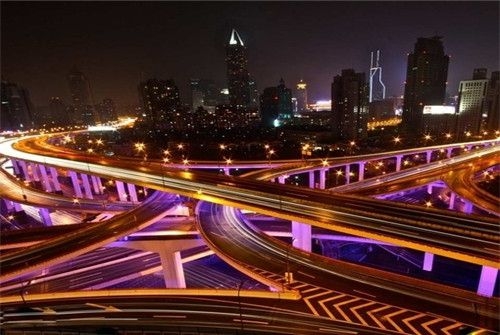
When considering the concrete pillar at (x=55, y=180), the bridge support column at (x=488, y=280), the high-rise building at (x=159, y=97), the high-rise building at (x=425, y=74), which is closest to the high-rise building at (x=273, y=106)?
the high-rise building at (x=159, y=97)

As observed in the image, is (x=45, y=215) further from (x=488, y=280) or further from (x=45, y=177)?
(x=488, y=280)

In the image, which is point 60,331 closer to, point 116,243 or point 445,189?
point 116,243

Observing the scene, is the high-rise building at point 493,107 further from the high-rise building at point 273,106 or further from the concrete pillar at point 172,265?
the concrete pillar at point 172,265

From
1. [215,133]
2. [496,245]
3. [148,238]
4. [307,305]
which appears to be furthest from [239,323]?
→ [215,133]

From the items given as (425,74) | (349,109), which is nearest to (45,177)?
(349,109)

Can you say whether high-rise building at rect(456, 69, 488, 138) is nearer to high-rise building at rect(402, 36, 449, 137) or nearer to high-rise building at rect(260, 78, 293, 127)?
high-rise building at rect(402, 36, 449, 137)
